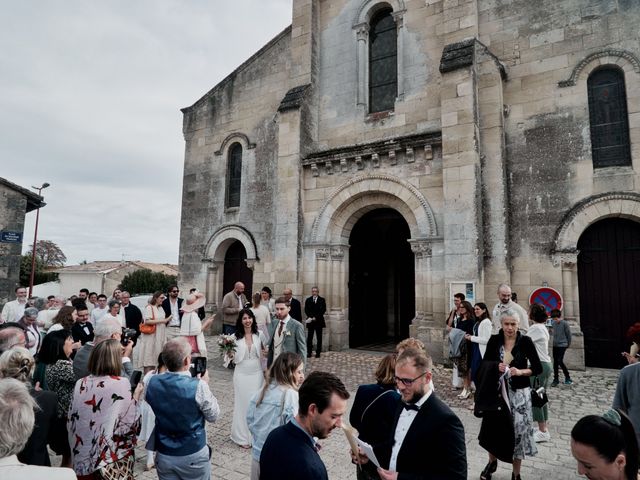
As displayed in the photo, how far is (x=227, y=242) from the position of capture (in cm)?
1406

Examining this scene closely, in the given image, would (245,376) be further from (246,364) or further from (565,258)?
(565,258)

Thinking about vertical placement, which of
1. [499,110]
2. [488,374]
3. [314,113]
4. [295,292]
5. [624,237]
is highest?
[314,113]

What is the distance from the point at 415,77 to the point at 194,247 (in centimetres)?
953

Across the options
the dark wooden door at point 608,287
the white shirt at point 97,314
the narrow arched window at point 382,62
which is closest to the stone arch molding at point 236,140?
the narrow arched window at point 382,62

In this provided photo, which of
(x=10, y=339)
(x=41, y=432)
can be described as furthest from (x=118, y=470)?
(x=10, y=339)

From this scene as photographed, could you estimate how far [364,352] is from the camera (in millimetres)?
11133

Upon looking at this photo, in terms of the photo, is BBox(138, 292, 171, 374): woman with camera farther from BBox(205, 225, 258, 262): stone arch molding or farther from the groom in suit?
BBox(205, 225, 258, 262): stone arch molding

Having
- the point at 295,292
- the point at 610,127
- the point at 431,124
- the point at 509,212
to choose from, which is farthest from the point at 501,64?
the point at 295,292

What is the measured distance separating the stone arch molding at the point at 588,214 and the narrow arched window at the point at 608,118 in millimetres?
848

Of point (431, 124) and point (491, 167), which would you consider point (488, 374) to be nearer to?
point (491, 167)

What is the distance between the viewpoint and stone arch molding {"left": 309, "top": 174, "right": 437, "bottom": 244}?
10.1 metres

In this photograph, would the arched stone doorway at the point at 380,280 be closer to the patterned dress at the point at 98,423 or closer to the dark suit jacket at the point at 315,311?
the dark suit jacket at the point at 315,311

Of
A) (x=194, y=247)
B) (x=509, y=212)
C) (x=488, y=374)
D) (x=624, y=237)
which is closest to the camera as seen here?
(x=488, y=374)

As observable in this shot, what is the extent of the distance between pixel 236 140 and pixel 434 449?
13.4 m
